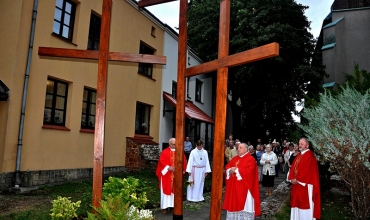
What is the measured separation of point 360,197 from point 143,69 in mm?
12099

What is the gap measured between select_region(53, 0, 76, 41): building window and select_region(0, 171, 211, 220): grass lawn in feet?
18.1

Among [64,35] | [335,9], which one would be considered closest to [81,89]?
[64,35]

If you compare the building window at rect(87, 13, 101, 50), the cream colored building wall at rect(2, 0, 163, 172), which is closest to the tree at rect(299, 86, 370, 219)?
the cream colored building wall at rect(2, 0, 163, 172)

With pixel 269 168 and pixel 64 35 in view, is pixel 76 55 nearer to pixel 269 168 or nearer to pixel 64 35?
pixel 64 35

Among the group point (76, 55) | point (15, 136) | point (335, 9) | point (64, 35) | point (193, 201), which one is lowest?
point (193, 201)

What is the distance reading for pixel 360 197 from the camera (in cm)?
800

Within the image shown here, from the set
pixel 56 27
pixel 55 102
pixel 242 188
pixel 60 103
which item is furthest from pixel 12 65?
pixel 242 188

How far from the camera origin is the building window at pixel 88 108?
13055 millimetres

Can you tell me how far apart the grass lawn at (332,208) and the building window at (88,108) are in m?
8.05

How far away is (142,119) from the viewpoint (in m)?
17.1

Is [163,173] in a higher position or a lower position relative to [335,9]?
lower

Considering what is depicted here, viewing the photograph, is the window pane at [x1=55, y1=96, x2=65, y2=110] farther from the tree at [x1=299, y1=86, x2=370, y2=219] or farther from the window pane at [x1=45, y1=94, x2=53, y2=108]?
the tree at [x1=299, y1=86, x2=370, y2=219]

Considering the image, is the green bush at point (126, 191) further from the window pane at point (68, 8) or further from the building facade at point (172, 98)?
the building facade at point (172, 98)

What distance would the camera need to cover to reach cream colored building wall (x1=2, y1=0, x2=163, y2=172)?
10.7m
